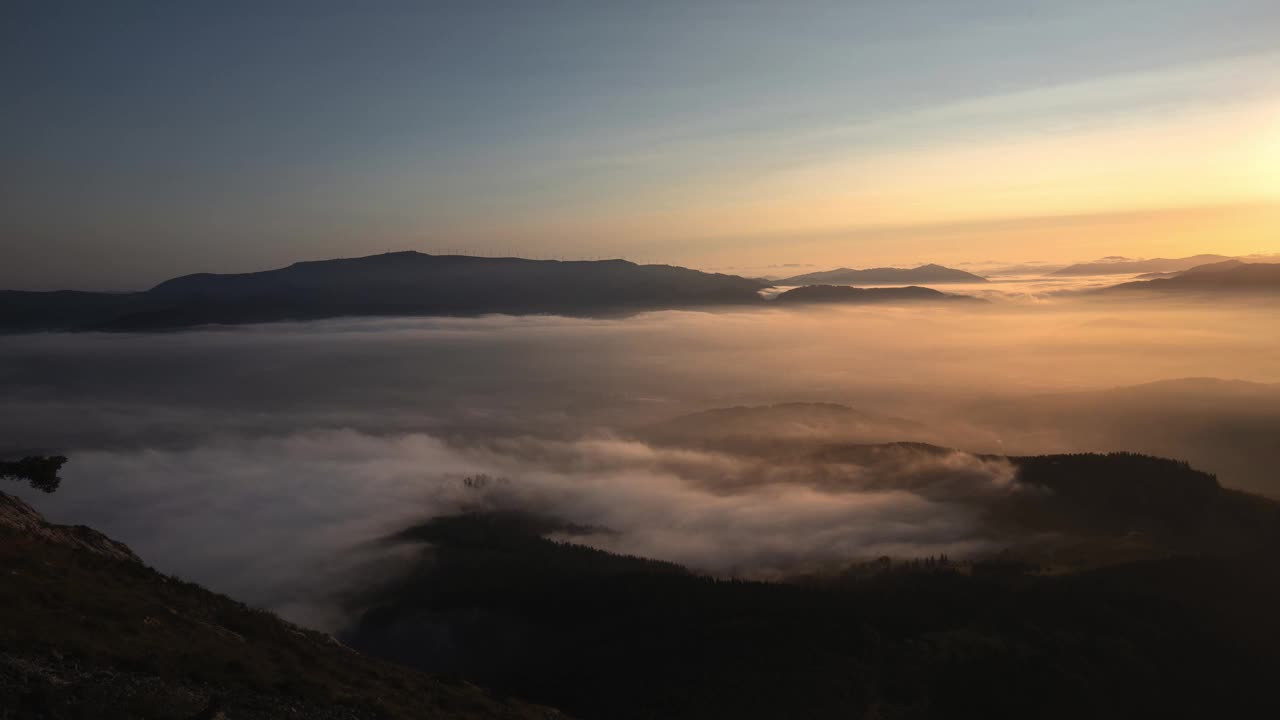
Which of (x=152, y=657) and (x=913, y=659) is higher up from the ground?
(x=152, y=657)

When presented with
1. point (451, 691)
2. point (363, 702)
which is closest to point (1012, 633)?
point (451, 691)

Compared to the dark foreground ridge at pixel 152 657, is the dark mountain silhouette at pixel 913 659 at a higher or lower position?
lower

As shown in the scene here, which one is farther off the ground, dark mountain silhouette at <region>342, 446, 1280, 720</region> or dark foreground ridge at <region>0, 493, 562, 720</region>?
dark foreground ridge at <region>0, 493, 562, 720</region>

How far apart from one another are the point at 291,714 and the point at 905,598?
19858 cm

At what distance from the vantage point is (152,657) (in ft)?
101

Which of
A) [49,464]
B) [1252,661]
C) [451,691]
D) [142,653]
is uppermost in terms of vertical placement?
[49,464]

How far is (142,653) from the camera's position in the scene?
1229 inches

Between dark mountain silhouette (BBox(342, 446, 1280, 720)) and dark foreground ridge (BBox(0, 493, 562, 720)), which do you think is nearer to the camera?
dark foreground ridge (BBox(0, 493, 562, 720))

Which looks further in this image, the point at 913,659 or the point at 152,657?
the point at 913,659

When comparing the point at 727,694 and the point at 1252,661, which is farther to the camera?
the point at 1252,661

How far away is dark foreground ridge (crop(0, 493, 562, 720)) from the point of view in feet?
84.4

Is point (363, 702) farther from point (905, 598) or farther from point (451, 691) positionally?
point (905, 598)

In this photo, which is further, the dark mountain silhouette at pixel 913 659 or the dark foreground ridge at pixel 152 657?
the dark mountain silhouette at pixel 913 659

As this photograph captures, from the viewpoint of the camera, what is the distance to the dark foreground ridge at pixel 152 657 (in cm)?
2573
